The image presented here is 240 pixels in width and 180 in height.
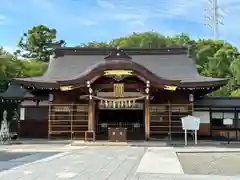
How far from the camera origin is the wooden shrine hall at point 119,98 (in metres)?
18.9

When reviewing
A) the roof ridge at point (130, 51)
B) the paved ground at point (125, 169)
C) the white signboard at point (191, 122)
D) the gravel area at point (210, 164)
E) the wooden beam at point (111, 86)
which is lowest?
the gravel area at point (210, 164)

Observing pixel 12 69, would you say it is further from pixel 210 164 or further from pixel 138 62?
pixel 210 164

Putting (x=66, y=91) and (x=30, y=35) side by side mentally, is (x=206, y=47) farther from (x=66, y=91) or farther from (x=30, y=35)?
(x=66, y=91)

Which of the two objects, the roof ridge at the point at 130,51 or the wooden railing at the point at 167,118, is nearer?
the wooden railing at the point at 167,118

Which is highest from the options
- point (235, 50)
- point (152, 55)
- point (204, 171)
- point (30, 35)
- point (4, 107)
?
point (30, 35)

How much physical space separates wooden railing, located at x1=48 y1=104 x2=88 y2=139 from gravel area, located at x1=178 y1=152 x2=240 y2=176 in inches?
336

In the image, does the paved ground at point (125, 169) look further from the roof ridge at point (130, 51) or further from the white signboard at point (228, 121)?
the roof ridge at point (130, 51)

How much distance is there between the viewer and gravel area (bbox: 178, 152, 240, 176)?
9336 millimetres

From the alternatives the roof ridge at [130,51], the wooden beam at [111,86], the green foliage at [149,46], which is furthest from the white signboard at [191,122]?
the green foliage at [149,46]

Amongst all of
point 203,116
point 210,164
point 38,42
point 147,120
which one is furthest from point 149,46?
point 210,164

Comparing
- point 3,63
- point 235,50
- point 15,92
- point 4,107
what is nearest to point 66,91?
point 15,92

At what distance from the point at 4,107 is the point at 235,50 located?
26869 millimetres

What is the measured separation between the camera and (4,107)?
23.5m

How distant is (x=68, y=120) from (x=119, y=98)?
348 cm
